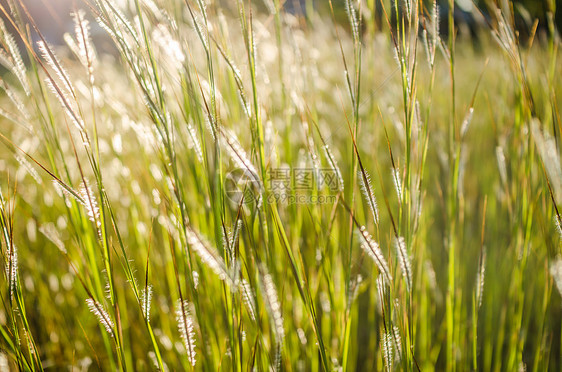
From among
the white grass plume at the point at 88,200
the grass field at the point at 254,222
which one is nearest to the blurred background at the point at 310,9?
the grass field at the point at 254,222

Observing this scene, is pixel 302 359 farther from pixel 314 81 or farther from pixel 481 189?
pixel 481 189

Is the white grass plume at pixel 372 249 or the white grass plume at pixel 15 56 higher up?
the white grass plume at pixel 15 56

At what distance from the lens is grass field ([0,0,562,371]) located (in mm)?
409

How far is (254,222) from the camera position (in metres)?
0.52

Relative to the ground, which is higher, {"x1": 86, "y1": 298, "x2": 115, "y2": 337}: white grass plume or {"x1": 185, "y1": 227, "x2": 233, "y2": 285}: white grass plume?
{"x1": 185, "y1": 227, "x2": 233, "y2": 285}: white grass plume

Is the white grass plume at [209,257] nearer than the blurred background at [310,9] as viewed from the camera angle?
Yes

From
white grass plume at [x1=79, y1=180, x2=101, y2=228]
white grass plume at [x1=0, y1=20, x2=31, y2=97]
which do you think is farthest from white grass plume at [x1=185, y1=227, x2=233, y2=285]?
white grass plume at [x1=0, y1=20, x2=31, y2=97]

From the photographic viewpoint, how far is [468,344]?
29.1 inches

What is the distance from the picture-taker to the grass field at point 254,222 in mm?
409

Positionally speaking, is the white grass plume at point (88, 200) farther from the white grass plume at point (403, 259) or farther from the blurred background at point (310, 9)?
the white grass plume at point (403, 259)

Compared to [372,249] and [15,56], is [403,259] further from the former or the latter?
[15,56]

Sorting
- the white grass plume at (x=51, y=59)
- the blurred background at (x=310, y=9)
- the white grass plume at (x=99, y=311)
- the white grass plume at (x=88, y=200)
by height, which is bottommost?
the white grass plume at (x=99, y=311)

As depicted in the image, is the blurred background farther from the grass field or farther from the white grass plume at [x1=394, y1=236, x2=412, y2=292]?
the white grass plume at [x1=394, y1=236, x2=412, y2=292]

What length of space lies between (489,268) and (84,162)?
1.47 m
